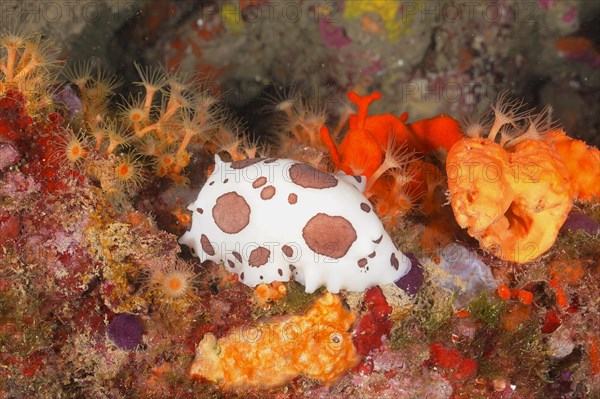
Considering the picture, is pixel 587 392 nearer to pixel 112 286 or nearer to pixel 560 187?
pixel 560 187

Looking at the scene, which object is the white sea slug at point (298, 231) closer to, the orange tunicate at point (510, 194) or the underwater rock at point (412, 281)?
the underwater rock at point (412, 281)

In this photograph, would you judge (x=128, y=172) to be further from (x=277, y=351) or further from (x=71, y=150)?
(x=277, y=351)

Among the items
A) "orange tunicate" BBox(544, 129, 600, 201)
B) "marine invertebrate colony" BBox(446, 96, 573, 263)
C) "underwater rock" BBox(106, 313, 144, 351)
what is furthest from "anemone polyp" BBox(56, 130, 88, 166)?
"orange tunicate" BBox(544, 129, 600, 201)

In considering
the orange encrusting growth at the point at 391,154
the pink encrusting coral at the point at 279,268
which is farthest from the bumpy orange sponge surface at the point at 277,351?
the orange encrusting growth at the point at 391,154

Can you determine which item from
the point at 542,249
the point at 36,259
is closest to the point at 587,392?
the point at 542,249

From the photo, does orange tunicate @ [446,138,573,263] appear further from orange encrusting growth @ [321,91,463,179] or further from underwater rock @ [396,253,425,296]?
orange encrusting growth @ [321,91,463,179]

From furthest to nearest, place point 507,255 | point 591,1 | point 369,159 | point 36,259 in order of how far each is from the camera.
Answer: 1. point 591,1
2. point 369,159
3. point 507,255
4. point 36,259

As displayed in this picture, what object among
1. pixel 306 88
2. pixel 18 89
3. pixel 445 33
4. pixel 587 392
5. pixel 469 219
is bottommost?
pixel 587 392
